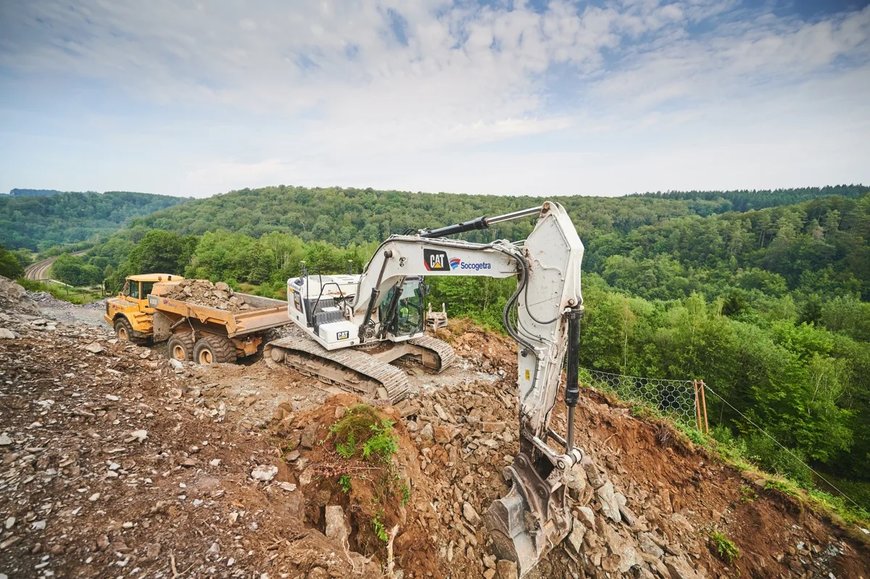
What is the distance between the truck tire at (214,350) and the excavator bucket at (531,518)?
739cm

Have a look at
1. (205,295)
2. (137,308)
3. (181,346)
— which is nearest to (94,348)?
(181,346)

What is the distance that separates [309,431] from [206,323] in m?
6.51

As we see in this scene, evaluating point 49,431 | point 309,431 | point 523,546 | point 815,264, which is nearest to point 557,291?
point 523,546

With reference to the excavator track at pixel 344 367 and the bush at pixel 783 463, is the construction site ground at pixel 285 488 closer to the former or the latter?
the excavator track at pixel 344 367

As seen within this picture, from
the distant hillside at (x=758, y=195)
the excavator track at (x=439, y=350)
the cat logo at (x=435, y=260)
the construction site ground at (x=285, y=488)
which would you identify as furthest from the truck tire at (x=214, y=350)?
the distant hillside at (x=758, y=195)

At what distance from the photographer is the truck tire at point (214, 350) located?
9.22 meters

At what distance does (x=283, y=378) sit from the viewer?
26.3 ft

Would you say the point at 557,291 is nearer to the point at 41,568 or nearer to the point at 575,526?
the point at 575,526

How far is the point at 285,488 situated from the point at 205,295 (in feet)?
28.5

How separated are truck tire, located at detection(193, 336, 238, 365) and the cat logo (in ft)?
19.5

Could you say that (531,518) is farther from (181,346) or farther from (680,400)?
(181,346)

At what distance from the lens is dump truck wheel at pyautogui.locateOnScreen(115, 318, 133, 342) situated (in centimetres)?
1084

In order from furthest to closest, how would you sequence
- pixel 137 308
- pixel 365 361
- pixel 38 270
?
1. pixel 38 270
2. pixel 137 308
3. pixel 365 361

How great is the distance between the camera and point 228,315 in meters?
9.07
